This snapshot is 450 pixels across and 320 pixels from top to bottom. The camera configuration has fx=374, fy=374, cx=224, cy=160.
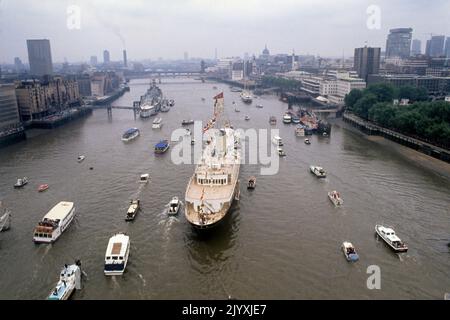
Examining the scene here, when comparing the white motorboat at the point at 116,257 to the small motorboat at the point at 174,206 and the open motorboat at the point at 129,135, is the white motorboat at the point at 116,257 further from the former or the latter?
the open motorboat at the point at 129,135

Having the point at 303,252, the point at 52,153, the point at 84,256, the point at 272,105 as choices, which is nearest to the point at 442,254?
the point at 303,252

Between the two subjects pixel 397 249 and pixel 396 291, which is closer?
pixel 396 291

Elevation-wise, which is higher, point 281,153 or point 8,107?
point 8,107

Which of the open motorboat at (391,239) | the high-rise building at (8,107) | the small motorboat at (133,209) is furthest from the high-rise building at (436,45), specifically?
the small motorboat at (133,209)

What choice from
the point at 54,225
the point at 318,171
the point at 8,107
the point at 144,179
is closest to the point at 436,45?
the point at 318,171

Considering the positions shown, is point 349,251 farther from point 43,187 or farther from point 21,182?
point 21,182

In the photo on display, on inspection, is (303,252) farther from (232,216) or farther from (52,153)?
(52,153)

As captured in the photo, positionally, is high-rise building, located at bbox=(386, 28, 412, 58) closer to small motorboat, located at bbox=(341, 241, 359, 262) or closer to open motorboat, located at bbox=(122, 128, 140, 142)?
open motorboat, located at bbox=(122, 128, 140, 142)
